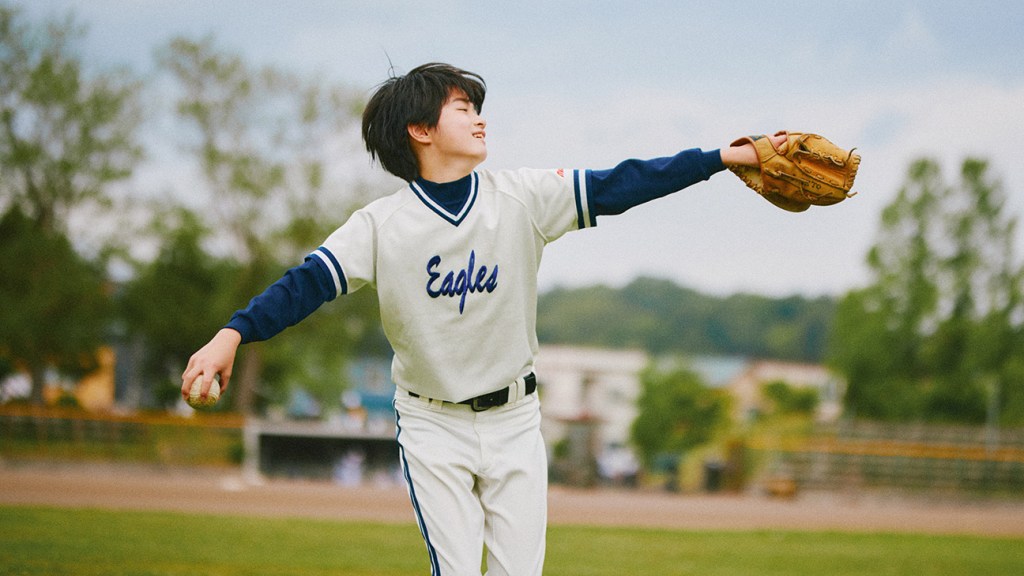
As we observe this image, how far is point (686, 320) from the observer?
313ft

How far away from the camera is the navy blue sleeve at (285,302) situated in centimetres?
296

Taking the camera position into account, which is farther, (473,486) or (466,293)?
(473,486)

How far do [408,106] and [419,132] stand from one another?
0.30 feet

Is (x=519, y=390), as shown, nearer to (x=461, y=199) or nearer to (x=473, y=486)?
(x=473, y=486)

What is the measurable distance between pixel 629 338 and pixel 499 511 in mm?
89904

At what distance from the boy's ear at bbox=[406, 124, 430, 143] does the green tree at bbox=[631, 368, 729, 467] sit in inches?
1382

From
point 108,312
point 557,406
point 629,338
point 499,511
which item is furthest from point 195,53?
point 629,338

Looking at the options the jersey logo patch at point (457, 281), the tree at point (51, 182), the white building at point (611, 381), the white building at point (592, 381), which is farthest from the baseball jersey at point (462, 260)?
the white building at point (611, 381)

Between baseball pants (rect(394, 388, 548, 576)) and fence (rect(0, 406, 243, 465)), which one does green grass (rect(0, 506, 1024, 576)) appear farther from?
fence (rect(0, 406, 243, 465))

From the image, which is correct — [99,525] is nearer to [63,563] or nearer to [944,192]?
[63,563]

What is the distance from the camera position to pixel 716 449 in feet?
114

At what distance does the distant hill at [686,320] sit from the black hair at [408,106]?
87.4m

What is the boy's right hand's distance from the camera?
2.77 meters

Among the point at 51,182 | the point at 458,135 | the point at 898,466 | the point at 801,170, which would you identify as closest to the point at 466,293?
the point at 458,135
